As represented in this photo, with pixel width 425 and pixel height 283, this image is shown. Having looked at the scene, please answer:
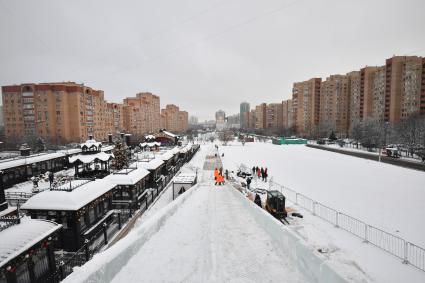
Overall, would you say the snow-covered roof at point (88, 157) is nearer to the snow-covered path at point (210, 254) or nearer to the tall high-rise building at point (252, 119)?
the snow-covered path at point (210, 254)

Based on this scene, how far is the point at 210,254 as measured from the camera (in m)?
6.11

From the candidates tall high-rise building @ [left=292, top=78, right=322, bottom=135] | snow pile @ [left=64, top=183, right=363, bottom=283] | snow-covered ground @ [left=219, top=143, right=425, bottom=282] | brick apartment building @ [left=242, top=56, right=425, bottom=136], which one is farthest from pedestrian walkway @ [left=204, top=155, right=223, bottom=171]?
tall high-rise building @ [left=292, top=78, right=322, bottom=135]

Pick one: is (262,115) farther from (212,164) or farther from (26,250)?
(26,250)

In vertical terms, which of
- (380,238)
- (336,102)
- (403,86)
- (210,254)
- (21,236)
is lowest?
(380,238)

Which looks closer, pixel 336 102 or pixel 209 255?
pixel 209 255

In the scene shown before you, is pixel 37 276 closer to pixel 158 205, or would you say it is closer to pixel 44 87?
pixel 158 205

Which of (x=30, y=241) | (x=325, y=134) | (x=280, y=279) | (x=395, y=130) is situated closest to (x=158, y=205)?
(x=30, y=241)

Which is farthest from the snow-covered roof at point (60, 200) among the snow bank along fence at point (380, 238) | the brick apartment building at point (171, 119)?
the brick apartment building at point (171, 119)

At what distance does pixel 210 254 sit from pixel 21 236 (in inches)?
252

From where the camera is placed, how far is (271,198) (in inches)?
519

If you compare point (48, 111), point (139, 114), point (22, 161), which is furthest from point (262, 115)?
point (22, 161)

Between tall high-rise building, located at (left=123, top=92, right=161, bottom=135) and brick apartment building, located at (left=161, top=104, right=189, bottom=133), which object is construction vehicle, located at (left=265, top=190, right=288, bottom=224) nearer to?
tall high-rise building, located at (left=123, top=92, right=161, bottom=135)

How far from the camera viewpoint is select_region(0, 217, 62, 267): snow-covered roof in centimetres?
624

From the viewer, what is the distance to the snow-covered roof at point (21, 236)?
6.24 metres
